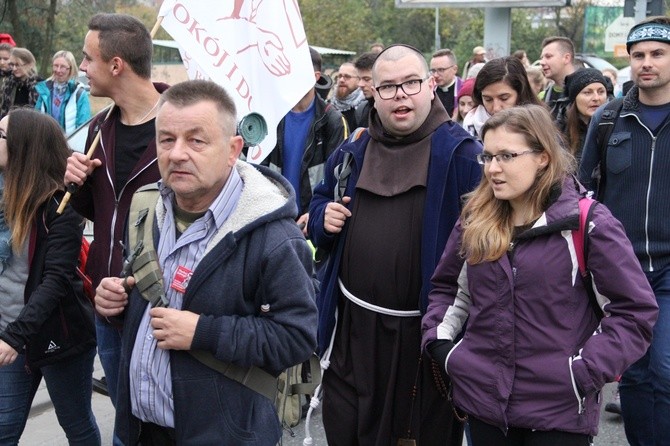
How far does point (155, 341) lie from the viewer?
9.59ft

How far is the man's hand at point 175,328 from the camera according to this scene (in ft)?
9.10

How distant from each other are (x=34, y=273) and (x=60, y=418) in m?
0.72

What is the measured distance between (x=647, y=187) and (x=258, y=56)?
224 cm

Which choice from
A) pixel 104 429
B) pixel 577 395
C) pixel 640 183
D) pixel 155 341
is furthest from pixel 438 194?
pixel 104 429

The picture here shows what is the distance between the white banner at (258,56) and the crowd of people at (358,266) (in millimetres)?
1003

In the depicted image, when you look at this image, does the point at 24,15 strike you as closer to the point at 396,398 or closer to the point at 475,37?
the point at 396,398

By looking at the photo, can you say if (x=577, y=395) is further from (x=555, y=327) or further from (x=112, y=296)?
(x=112, y=296)

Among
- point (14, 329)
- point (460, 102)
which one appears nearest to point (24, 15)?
point (460, 102)

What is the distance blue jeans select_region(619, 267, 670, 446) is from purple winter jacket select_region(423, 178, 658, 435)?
48.4 inches

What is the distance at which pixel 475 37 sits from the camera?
1718 inches

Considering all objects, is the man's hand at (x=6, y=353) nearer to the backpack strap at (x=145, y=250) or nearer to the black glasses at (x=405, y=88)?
the backpack strap at (x=145, y=250)

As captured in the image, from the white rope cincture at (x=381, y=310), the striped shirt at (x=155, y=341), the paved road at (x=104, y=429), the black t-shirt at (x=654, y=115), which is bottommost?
the paved road at (x=104, y=429)

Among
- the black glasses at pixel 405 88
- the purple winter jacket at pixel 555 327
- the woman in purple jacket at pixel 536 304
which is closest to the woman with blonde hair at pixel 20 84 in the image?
the black glasses at pixel 405 88

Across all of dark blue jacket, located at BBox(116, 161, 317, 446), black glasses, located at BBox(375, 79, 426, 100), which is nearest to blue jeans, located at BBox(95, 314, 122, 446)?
dark blue jacket, located at BBox(116, 161, 317, 446)
